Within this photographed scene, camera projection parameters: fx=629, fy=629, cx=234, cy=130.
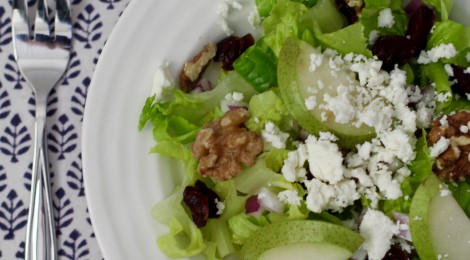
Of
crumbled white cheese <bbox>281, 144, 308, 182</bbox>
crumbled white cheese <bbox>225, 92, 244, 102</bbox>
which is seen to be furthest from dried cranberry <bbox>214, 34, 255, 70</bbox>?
crumbled white cheese <bbox>281, 144, 308, 182</bbox>

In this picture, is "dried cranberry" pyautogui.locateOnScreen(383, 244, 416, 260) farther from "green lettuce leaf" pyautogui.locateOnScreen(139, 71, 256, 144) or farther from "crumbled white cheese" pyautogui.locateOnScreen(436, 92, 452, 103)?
"green lettuce leaf" pyautogui.locateOnScreen(139, 71, 256, 144)

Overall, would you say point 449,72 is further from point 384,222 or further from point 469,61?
point 384,222

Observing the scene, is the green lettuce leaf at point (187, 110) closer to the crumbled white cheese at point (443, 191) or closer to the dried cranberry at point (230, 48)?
the dried cranberry at point (230, 48)

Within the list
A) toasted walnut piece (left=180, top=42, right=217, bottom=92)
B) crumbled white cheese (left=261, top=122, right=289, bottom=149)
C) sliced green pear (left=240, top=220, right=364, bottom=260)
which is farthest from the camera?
toasted walnut piece (left=180, top=42, right=217, bottom=92)

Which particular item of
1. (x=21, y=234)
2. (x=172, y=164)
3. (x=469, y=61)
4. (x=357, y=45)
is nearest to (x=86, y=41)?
(x=172, y=164)

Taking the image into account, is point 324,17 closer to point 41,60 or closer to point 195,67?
point 195,67
